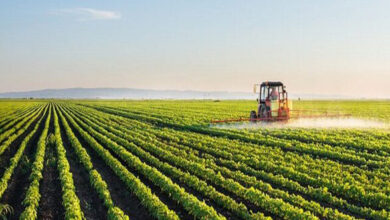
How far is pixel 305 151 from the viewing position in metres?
14.3

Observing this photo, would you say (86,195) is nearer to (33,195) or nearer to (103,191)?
(103,191)

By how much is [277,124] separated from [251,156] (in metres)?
9.79

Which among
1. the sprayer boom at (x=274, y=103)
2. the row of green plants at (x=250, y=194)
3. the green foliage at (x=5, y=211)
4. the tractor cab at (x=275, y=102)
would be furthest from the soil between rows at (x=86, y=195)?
the tractor cab at (x=275, y=102)

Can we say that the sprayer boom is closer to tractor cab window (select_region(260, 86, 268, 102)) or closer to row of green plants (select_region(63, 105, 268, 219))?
tractor cab window (select_region(260, 86, 268, 102))

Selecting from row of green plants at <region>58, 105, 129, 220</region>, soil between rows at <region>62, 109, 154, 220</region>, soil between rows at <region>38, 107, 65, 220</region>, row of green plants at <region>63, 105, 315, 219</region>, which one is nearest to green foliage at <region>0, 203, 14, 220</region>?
soil between rows at <region>38, 107, 65, 220</region>

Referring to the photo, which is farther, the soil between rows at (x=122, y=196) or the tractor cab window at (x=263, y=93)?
the tractor cab window at (x=263, y=93)

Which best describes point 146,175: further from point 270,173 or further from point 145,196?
point 270,173

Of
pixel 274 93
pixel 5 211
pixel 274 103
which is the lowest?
pixel 5 211

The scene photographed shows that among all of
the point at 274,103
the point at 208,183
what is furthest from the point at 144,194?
the point at 274,103

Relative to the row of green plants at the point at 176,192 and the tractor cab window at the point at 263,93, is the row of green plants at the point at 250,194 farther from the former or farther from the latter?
the tractor cab window at the point at 263,93

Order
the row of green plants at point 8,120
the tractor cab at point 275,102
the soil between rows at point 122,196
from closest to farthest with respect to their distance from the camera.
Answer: the soil between rows at point 122,196
the tractor cab at point 275,102
the row of green plants at point 8,120

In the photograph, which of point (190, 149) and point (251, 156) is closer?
point (251, 156)

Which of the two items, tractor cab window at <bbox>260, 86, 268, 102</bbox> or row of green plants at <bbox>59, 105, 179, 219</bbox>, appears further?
tractor cab window at <bbox>260, 86, 268, 102</bbox>

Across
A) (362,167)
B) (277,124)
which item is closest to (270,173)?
(362,167)
